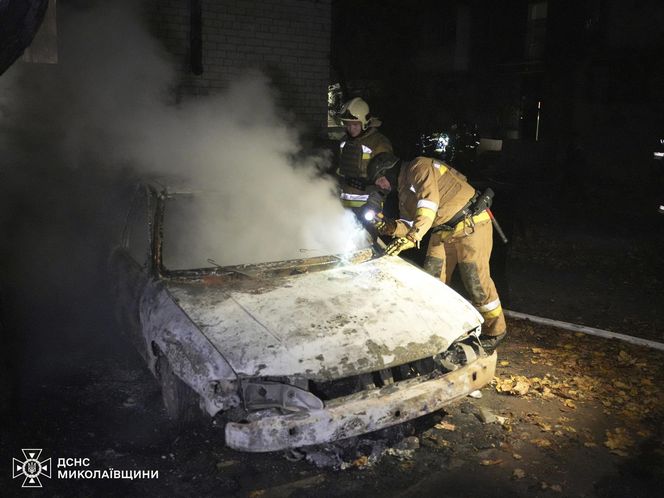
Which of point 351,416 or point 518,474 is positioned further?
point 518,474

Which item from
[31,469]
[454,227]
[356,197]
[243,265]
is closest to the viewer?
[31,469]

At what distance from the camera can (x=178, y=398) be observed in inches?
152

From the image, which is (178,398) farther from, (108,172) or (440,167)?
(108,172)

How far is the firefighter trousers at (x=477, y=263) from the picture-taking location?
551cm

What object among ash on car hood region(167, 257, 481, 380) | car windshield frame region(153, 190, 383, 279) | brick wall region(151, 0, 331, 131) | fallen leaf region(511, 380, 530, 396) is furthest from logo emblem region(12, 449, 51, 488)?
brick wall region(151, 0, 331, 131)

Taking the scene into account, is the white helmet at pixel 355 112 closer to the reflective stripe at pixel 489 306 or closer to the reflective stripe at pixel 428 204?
the reflective stripe at pixel 428 204

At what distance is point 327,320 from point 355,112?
3473 mm

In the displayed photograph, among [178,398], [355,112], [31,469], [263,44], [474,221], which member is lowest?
[31,469]

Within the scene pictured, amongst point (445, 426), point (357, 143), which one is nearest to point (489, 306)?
point (445, 426)

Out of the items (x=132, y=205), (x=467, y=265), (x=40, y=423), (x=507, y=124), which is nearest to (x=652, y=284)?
(x=467, y=265)

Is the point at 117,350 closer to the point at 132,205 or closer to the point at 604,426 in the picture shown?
the point at 132,205

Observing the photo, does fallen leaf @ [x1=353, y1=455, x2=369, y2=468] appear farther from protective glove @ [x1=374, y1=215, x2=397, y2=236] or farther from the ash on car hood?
protective glove @ [x1=374, y1=215, x2=397, y2=236]

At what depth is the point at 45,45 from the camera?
429cm

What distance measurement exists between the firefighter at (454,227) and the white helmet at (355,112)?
1448mm
